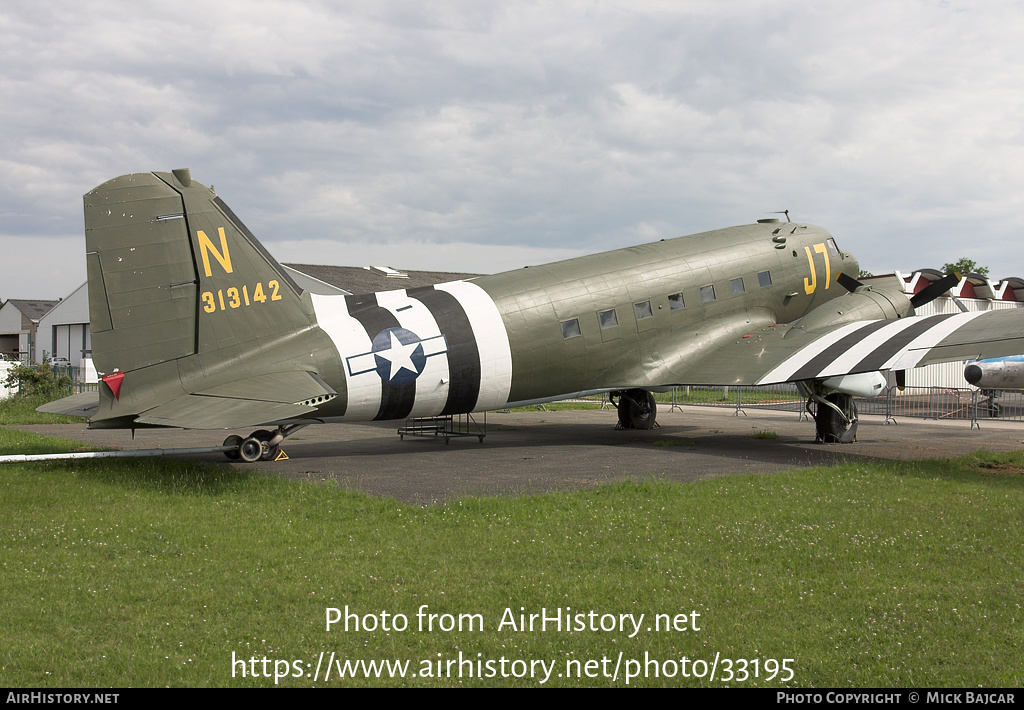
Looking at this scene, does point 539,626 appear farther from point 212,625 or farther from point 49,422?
point 49,422

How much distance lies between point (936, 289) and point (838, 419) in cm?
474

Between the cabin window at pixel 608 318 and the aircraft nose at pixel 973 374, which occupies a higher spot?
the cabin window at pixel 608 318

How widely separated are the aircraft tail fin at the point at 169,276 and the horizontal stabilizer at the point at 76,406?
1604 millimetres

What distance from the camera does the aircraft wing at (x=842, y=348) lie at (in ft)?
51.2

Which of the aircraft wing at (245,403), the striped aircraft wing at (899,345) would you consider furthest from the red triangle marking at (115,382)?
the striped aircraft wing at (899,345)

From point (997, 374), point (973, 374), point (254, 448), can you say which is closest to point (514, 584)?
point (254, 448)

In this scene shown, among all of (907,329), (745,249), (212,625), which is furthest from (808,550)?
(745,249)

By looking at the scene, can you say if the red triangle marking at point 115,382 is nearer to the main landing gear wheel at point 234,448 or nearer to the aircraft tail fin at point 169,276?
the aircraft tail fin at point 169,276

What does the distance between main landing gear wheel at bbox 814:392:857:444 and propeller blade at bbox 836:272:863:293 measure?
4.09 metres

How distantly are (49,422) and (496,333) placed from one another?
19.9 metres

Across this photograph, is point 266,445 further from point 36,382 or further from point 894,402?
point 894,402

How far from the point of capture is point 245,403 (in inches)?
505

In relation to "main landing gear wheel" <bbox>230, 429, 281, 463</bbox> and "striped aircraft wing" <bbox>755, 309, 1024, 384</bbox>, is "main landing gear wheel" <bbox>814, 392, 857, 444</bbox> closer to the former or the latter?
"striped aircraft wing" <bbox>755, 309, 1024, 384</bbox>

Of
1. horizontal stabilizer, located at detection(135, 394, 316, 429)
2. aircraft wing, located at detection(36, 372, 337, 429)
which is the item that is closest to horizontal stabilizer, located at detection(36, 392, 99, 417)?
aircraft wing, located at detection(36, 372, 337, 429)
